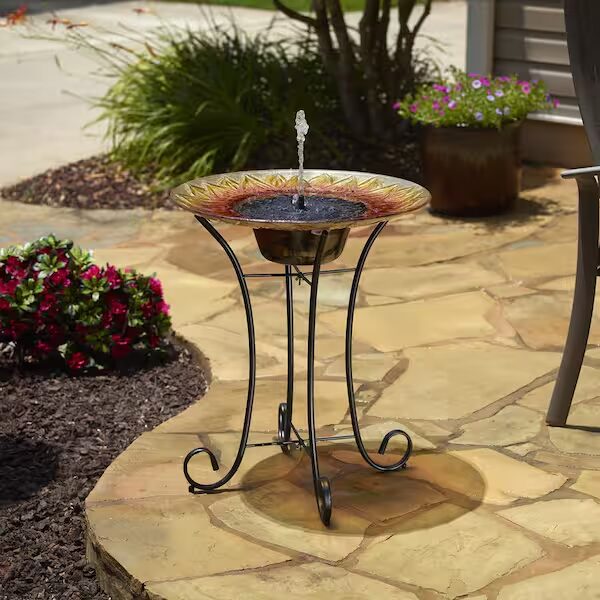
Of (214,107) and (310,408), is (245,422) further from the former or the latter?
(214,107)

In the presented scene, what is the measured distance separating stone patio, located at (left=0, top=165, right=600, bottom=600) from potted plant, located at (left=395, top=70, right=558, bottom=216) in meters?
0.51

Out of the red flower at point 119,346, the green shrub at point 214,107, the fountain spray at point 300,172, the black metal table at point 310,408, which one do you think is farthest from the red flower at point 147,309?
the green shrub at point 214,107

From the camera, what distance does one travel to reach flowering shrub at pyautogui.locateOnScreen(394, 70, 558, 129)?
6375 mm

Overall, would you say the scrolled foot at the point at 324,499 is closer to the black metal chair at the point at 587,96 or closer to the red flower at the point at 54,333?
the black metal chair at the point at 587,96

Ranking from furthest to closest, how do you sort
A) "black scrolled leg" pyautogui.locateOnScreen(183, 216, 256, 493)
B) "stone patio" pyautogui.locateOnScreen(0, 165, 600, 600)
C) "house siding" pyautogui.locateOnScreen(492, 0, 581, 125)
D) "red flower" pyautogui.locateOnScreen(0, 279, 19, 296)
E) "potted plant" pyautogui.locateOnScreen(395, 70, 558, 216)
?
1. "house siding" pyautogui.locateOnScreen(492, 0, 581, 125)
2. "potted plant" pyautogui.locateOnScreen(395, 70, 558, 216)
3. "red flower" pyautogui.locateOnScreen(0, 279, 19, 296)
4. "black scrolled leg" pyautogui.locateOnScreen(183, 216, 256, 493)
5. "stone patio" pyautogui.locateOnScreen(0, 165, 600, 600)

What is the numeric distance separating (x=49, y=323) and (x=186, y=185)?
50.1 inches

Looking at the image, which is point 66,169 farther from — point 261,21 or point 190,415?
point 261,21

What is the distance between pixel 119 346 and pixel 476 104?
8.82ft

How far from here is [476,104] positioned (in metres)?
6.38

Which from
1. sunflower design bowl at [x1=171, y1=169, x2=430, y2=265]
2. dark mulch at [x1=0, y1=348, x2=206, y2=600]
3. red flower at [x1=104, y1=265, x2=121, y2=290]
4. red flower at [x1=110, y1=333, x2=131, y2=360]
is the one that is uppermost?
sunflower design bowl at [x1=171, y1=169, x2=430, y2=265]

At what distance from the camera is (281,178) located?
145 inches

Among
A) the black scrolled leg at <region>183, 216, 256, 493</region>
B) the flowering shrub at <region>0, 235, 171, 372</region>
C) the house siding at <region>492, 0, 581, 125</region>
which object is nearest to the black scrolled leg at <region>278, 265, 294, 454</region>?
the black scrolled leg at <region>183, 216, 256, 493</region>

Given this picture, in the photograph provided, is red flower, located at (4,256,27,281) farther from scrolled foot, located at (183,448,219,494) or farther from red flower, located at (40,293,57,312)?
scrolled foot, located at (183,448,219,494)

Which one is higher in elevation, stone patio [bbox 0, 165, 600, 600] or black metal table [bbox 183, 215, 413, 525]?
black metal table [bbox 183, 215, 413, 525]
